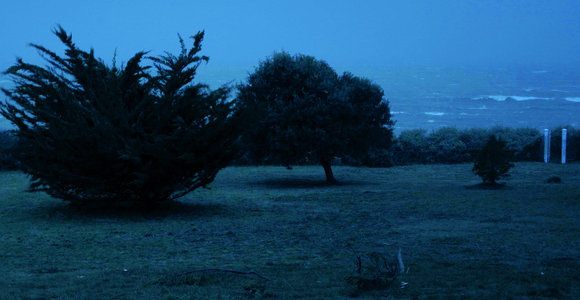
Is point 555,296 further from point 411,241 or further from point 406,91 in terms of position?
point 406,91

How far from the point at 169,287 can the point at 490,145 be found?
1589 cm

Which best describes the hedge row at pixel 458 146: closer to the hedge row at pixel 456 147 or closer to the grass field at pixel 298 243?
the hedge row at pixel 456 147

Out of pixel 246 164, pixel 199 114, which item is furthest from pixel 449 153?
pixel 199 114

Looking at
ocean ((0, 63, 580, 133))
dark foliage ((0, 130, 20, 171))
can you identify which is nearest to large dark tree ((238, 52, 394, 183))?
dark foliage ((0, 130, 20, 171))

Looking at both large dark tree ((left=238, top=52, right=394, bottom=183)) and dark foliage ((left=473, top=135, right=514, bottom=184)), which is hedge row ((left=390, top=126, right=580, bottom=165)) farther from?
dark foliage ((left=473, top=135, right=514, bottom=184))

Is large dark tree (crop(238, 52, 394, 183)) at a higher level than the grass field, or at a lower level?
higher

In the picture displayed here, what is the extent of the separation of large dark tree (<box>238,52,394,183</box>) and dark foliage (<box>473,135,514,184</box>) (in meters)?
4.28

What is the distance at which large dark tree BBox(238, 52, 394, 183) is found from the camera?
24.0m

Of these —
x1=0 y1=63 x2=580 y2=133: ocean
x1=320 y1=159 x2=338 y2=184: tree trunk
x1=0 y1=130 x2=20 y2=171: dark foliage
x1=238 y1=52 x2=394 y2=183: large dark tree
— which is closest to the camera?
x1=238 y1=52 x2=394 y2=183: large dark tree

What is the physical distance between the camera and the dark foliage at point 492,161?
864 inches

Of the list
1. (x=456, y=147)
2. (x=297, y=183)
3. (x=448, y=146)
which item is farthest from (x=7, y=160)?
(x=456, y=147)

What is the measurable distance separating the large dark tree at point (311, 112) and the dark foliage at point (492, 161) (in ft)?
14.1

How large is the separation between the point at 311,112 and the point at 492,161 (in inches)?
243

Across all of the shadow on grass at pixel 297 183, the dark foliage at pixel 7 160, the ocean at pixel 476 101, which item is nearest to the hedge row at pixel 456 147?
the shadow on grass at pixel 297 183
